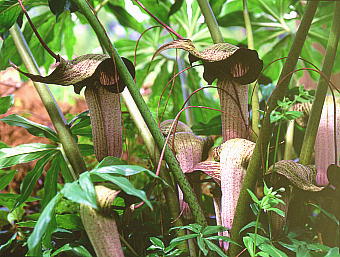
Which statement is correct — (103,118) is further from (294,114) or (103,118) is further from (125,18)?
(125,18)

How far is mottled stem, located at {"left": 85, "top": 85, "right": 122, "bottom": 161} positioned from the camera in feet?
1.90

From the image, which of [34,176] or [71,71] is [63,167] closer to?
[34,176]

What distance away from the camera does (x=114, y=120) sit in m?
0.59

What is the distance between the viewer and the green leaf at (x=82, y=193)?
14.7 inches

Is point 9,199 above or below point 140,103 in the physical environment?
below

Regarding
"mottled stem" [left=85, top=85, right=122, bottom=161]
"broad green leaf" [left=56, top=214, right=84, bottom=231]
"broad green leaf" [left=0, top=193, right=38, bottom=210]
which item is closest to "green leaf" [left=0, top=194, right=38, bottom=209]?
"broad green leaf" [left=0, top=193, right=38, bottom=210]

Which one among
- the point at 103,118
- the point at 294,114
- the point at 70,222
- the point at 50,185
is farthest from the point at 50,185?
the point at 294,114

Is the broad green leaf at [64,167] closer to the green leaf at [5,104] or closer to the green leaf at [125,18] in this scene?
the green leaf at [5,104]

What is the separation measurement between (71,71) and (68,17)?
0.64 metres

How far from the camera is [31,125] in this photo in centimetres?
72

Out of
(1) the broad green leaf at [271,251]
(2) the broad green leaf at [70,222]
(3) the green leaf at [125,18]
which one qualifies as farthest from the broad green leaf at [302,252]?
(3) the green leaf at [125,18]

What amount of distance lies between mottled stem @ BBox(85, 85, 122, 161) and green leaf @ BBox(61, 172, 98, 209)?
0.17 m

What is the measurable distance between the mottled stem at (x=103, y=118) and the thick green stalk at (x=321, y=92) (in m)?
0.29

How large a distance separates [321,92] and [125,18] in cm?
73
